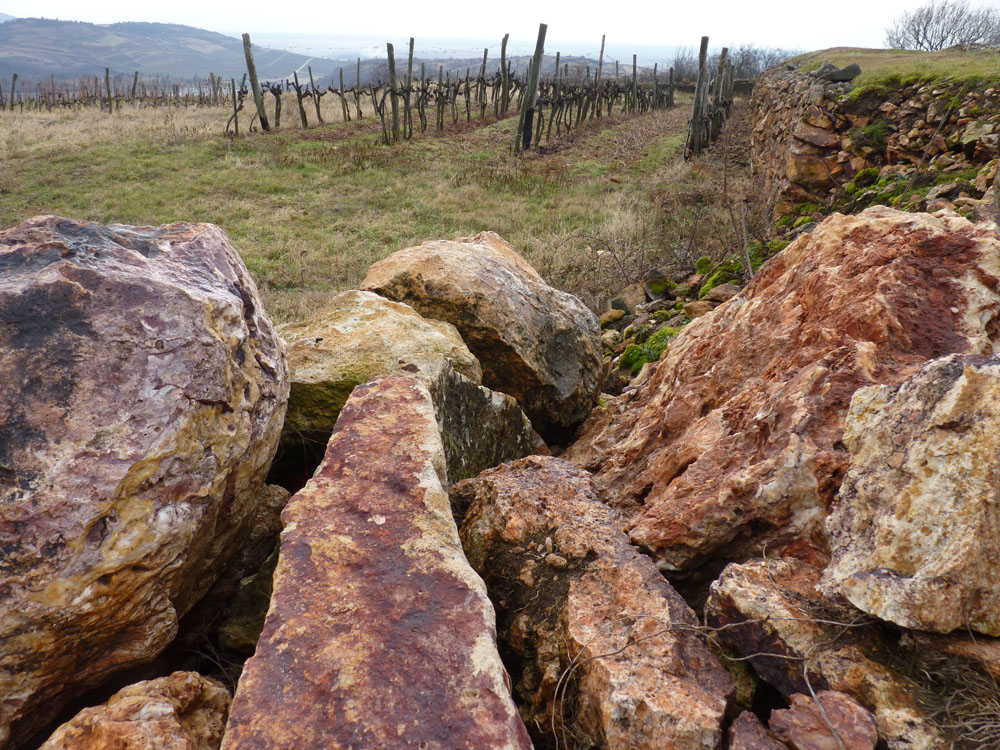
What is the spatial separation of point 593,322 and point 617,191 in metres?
8.34

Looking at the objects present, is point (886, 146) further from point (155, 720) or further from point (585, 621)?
point (155, 720)

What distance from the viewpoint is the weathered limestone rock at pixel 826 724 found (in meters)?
1.35

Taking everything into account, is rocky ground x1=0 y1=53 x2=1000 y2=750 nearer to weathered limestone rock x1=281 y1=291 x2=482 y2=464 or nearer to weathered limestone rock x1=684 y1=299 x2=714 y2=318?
weathered limestone rock x1=281 y1=291 x2=482 y2=464

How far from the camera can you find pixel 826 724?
54.9 inches

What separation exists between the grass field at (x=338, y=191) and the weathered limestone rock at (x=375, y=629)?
5.14 meters

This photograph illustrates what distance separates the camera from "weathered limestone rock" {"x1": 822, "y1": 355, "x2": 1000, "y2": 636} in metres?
1.39

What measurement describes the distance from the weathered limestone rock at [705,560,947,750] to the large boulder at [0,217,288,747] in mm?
1653

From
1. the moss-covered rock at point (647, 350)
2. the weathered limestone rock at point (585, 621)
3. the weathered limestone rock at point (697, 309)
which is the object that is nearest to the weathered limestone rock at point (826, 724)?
the weathered limestone rock at point (585, 621)

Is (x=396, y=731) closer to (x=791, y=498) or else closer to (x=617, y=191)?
(x=791, y=498)

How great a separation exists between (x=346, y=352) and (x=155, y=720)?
1.93m

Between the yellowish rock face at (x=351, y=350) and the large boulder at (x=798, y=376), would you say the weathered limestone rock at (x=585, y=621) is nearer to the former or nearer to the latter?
the large boulder at (x=798, y=376)

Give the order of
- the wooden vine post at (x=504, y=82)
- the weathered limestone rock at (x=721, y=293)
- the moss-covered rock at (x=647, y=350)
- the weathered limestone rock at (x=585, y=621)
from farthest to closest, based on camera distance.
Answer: the wooden vine post at (x=504, y=82)
the weathered limestone rock at (x=721, y=293)
the moss-covered rock at (x=647, y=350)
the weathered limestone rock at (x=585, y=621)

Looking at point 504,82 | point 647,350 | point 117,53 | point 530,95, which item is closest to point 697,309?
point 647,350

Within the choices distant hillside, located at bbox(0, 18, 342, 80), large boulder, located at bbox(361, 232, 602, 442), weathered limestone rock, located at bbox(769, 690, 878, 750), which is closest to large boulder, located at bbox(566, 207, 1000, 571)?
weathered limestone rock, located at bbox(769, 690, 878, 750)
